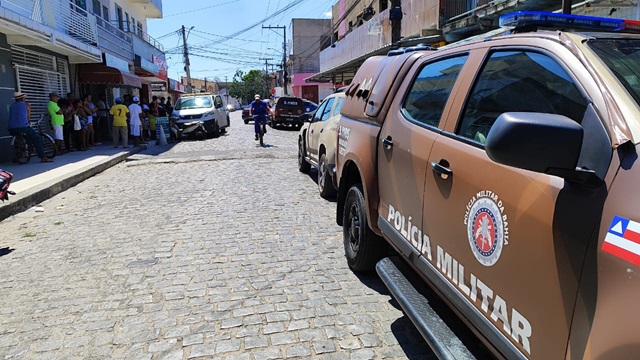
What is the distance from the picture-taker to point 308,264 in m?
4.61

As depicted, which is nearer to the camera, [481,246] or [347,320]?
[481,246]

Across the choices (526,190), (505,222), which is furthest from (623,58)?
(505,222)

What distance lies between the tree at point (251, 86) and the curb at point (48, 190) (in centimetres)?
9126

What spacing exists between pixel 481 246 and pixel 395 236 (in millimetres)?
1158

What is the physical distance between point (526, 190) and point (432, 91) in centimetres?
146

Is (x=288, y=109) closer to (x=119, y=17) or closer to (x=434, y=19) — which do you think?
(x=434, y=19)

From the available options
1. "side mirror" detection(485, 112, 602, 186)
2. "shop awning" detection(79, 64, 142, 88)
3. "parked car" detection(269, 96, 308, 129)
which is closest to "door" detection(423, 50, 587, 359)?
"side mirror" detection(485, 112, 602, 186)

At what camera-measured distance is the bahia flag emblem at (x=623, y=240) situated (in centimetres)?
132

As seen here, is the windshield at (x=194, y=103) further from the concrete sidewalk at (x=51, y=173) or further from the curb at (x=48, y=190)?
the curb at (x=48, y=190)

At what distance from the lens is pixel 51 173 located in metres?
9.70

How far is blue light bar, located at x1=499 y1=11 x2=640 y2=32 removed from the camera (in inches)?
90.9

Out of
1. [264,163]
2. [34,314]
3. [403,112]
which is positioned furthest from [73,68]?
[403,112]

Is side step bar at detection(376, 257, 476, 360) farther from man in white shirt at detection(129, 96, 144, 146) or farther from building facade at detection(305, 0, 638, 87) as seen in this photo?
man in white shirt at detection(129, 96, 144, 146)

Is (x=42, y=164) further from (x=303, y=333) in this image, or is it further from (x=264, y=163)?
(x=303, y=333)
